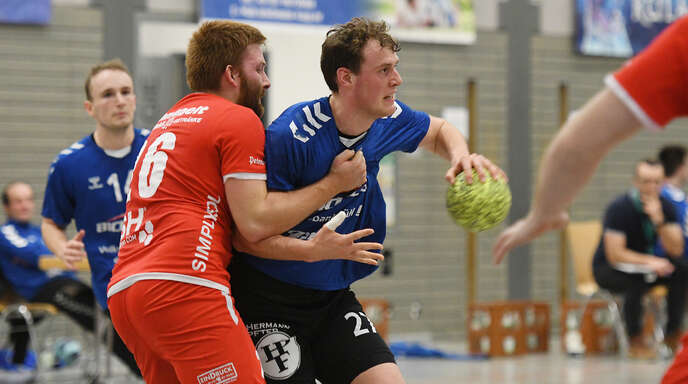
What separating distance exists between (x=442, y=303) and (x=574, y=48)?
3.59 meters

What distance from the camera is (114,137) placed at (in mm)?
4250

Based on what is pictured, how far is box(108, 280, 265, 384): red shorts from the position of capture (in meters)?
2.54

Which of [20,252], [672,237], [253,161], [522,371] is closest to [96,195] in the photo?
[253,161]

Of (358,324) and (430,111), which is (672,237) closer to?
(430,111)

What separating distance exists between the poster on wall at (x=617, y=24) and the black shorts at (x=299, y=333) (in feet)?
28.8

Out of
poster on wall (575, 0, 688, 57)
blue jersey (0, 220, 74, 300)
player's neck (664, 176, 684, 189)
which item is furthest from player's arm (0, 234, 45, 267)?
poster on wall (575, 0, 688, 57)

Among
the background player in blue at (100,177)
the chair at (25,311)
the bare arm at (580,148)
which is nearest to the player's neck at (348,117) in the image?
the bare arm at (580,148)

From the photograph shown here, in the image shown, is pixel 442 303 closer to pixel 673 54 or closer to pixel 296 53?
pixel 296 53

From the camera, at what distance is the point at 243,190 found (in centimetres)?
257

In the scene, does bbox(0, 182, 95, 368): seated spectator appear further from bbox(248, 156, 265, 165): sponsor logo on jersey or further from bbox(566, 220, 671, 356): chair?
bbox(566, 220, 671, 356): chair

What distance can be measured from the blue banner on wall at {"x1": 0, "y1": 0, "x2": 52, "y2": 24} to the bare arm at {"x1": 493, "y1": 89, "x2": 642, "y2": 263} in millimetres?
7719

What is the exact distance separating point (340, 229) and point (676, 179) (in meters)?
6.52

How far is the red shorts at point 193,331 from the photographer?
2539 millimetres

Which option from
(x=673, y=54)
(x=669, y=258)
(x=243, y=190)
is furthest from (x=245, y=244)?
(x=669, y=258)
